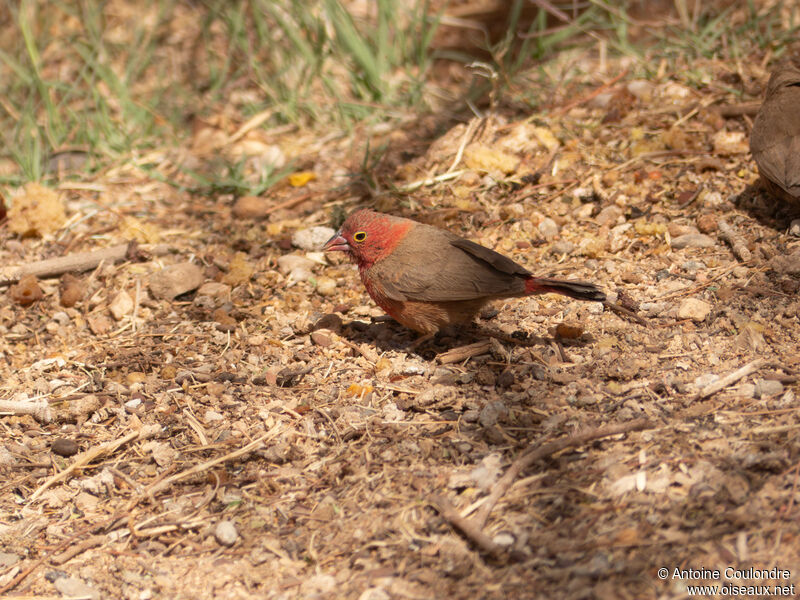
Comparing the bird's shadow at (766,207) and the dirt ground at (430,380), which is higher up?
the bird's shadow at (766,207)

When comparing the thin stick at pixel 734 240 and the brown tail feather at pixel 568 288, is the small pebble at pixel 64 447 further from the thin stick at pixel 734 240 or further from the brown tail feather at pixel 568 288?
the thin stick at pixel 734 240

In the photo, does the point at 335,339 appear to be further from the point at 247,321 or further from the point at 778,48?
the point at 778,48

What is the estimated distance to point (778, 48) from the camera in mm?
6023

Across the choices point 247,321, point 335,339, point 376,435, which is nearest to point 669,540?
point 376,435

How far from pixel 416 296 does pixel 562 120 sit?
7.87 ft

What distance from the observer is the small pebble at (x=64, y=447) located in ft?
12.6

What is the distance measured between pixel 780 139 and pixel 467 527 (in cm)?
304

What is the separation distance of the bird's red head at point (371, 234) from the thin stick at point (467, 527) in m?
1.69

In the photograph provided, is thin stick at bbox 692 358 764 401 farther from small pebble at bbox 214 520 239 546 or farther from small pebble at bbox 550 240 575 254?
small pebble at bbox 214 520 239 546

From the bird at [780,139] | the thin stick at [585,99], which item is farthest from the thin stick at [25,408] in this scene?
the bird at [780,139]

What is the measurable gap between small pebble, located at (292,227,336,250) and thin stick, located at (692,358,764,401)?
2.74 m

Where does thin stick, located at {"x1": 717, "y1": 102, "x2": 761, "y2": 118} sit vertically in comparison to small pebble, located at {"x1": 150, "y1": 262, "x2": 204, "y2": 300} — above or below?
above

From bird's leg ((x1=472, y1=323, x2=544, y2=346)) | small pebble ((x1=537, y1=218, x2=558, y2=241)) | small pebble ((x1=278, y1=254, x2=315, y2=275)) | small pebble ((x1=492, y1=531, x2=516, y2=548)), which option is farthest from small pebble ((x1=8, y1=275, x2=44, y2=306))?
small pebble ((x1=492, y1=531, x2=516, y2=548))

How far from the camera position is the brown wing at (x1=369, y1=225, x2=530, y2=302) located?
4102mm
